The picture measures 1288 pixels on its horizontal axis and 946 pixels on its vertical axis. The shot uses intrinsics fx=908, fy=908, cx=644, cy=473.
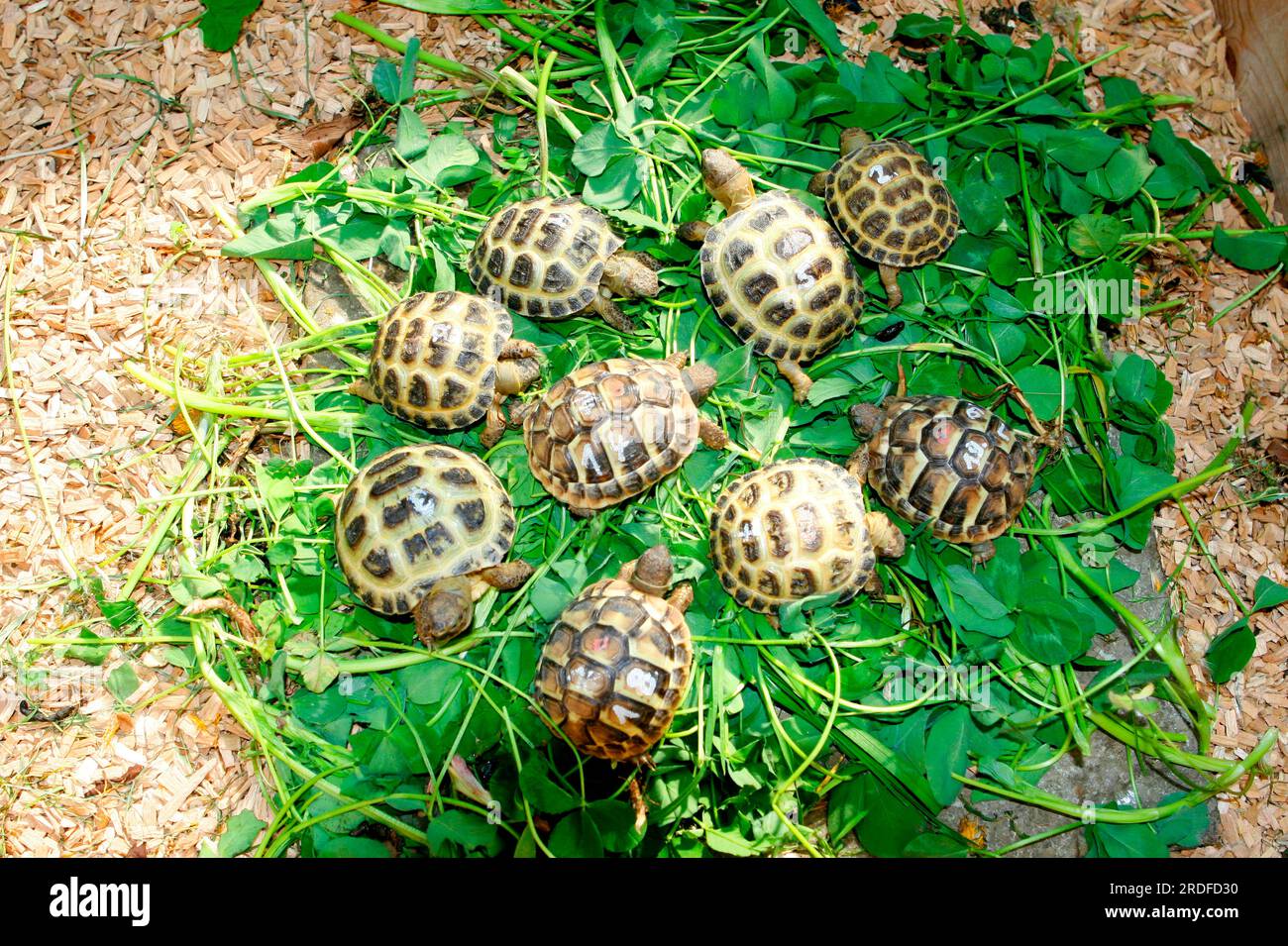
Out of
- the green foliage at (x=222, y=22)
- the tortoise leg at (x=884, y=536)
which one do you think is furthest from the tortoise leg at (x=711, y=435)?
the green foliage at (x=222, y=22)

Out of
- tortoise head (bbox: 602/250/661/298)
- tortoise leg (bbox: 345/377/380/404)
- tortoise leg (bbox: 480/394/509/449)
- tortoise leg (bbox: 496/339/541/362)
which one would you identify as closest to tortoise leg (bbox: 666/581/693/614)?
tortoise leg (bbox: 480/394/509/449)

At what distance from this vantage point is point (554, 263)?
3088mm

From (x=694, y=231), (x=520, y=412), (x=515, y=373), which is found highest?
(x=694, y=231)

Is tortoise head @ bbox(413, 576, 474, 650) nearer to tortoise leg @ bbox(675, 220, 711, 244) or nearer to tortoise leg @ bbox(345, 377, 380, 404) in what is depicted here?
tortoise leg @ bbox(345, 377, 380, 404)

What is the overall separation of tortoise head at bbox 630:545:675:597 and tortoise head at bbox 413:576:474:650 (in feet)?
1.76

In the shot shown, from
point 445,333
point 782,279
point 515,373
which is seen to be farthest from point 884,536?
point 445,333

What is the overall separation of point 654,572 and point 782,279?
1.08m

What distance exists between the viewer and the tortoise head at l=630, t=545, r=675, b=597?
274 cm

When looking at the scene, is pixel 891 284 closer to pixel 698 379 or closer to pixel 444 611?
pixel 698 379

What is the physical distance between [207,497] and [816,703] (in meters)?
2.19

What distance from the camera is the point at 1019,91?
349 centimetres

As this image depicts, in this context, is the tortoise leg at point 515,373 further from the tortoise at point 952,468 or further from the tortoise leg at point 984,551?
the tortoise leg at point 984,551

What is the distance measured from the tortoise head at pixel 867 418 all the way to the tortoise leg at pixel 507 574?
1.20 m
